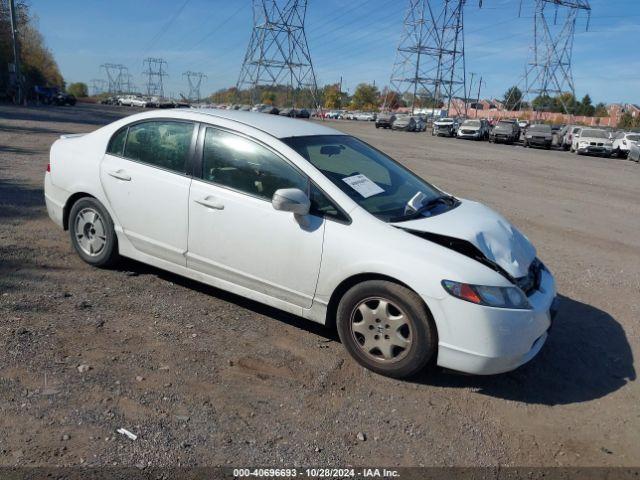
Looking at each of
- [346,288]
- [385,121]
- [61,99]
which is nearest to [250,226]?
[346,288]

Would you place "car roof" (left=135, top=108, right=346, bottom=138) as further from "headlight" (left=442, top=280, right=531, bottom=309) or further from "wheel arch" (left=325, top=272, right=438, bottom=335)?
"headlight" (left=442, top=280, right=531, bottom=309)

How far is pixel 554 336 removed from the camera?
14.8 feet

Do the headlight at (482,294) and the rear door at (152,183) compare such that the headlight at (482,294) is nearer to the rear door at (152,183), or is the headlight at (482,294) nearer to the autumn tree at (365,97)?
the rear door at (152,183)

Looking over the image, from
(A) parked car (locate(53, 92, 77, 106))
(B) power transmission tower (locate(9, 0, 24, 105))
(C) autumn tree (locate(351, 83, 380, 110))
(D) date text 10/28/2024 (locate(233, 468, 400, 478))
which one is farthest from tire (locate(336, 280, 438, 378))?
(C) autumn tree (locate(351, 83, 380, 110))

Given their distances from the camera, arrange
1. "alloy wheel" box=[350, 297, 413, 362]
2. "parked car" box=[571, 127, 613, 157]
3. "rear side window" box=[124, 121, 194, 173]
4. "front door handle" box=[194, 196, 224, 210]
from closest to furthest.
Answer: "alloy wheel" box=[350, 297, 413, 362] < "front door handle" box=[194, 196, 224, 210] < "rear side window" box=[124, 121, 194, 173] < "parked car" box=[571, 127, 613, 157]

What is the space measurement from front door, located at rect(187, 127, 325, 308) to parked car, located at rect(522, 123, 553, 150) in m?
36.9

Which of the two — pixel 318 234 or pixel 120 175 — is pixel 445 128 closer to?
pixel 120 175

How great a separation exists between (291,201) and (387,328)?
106 centimetres

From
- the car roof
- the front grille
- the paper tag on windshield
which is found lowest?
the front grille

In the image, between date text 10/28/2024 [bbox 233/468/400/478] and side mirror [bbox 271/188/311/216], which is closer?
date text 10/28/2024 [bbox 233/468/400/478]

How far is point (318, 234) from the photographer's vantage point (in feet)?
12.2

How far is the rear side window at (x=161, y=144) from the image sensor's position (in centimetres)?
448

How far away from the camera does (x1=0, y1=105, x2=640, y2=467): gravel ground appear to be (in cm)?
288

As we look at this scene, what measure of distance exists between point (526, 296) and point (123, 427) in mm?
→ 2580
